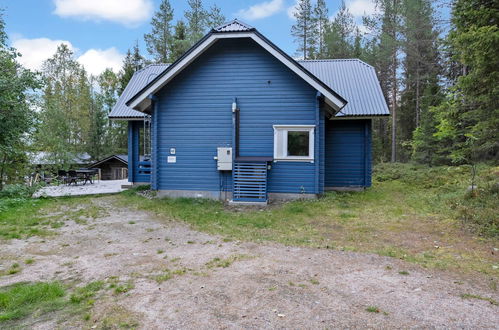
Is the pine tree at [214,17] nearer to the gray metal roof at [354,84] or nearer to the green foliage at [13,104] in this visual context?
the gray metal roof at [354,84]

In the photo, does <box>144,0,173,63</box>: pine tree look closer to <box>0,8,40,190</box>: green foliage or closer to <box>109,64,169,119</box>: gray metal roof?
<box>109,64,169,119</box>: gray metal roof

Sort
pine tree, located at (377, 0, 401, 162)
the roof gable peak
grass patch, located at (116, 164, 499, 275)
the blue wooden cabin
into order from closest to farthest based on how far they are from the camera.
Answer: grass patch, located at (116, 164, 499, 275) → the roof gable peak → the blue wooden cabin → pine tree, located at (377, 0, 401, 162)

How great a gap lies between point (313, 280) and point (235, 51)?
7.88 meters

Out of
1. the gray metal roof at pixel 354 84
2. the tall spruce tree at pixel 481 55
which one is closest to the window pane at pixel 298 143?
the gray metal roof at pixel 354 84

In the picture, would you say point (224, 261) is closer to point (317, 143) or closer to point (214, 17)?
point (317, 143)

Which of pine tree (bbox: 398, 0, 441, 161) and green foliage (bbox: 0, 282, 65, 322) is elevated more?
pine tree (bbox: 398, 0, 441, 161)

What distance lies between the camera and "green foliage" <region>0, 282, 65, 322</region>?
2.95m

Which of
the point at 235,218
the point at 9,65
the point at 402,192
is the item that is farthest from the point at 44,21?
the point at 402,192

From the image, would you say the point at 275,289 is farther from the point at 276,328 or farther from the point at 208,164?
the point at 208,164

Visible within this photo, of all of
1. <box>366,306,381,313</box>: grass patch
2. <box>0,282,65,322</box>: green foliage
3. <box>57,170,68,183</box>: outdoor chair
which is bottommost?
<box>0,282,65,322</box>: green foliage

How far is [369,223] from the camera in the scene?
22.0 ft

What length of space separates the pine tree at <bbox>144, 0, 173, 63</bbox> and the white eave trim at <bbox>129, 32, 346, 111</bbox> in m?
21.6

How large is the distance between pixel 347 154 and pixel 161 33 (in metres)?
24.1

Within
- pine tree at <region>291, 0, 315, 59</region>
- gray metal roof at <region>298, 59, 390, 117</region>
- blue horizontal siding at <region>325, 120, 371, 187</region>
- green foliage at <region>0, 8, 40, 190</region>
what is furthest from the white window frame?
pine tree at <region>291, 0, 315, 59</region>
